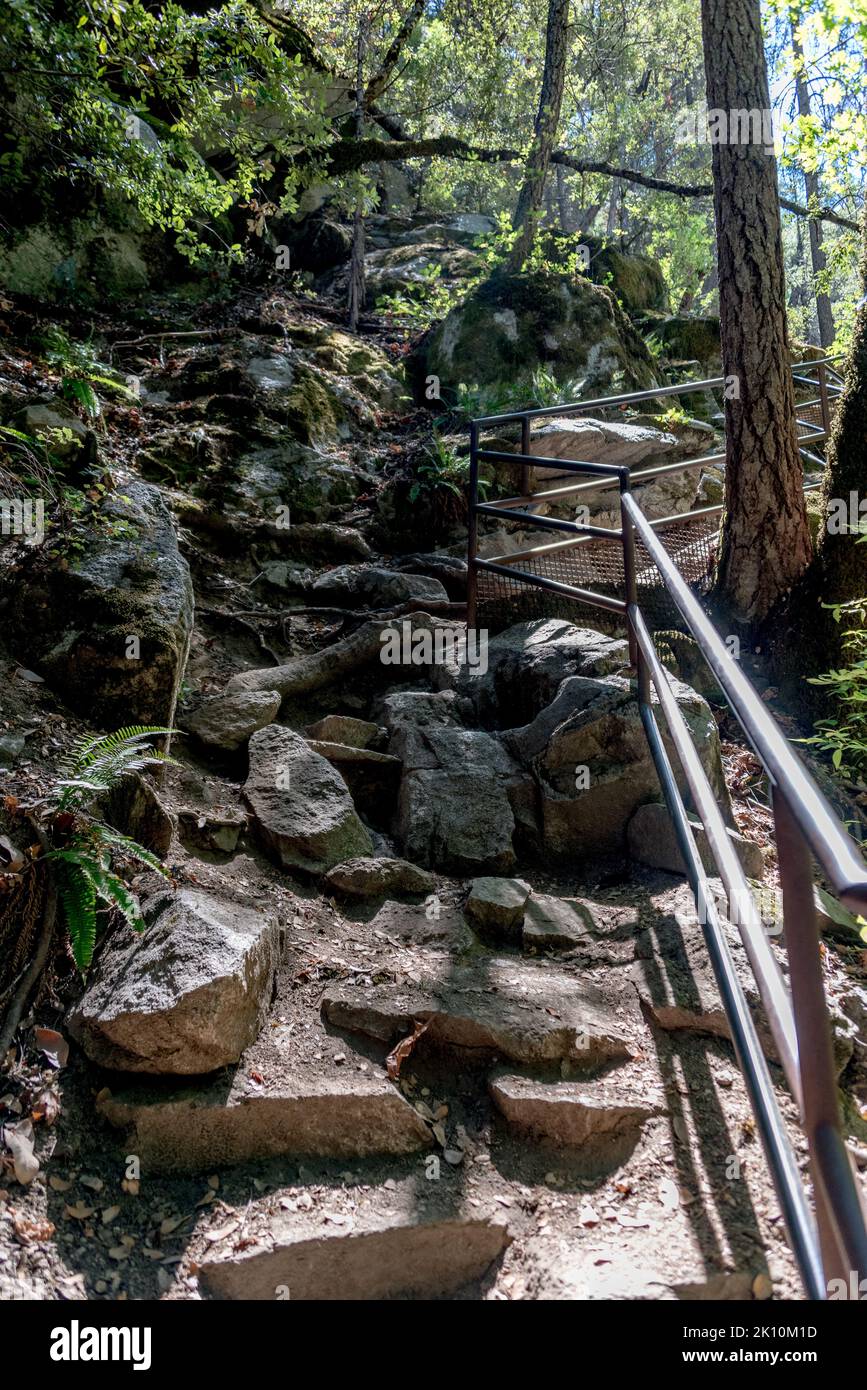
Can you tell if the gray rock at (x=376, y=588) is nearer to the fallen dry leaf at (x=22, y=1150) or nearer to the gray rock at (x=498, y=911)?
the gray rock at (x=498, y=911)

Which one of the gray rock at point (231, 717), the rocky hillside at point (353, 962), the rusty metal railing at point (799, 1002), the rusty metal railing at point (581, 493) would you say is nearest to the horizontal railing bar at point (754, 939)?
the rusty metal railing at point (799, 1002)

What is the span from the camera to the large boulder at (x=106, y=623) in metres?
3.63

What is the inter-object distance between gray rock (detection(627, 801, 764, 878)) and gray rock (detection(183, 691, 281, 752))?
1.81 meters

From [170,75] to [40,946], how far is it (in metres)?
5.27

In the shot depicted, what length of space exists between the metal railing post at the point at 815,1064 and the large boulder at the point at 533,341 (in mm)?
9014

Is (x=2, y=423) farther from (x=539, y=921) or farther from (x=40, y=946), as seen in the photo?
(x=539, y=921)

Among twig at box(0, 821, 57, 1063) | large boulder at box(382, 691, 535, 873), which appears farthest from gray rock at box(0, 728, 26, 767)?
large boulder at box(382, 691, 535, 873)

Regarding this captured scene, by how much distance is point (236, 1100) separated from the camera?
2.21 meters

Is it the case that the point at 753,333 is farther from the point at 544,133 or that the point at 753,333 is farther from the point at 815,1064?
the point at 544,133

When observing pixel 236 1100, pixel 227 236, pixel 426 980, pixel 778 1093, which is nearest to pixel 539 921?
pixel 426 980

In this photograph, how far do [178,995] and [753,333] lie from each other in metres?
5.16

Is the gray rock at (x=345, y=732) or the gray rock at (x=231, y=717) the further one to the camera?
the gray rock at (x=345, y=732)

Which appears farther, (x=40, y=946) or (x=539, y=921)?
(x=539, y=921)
